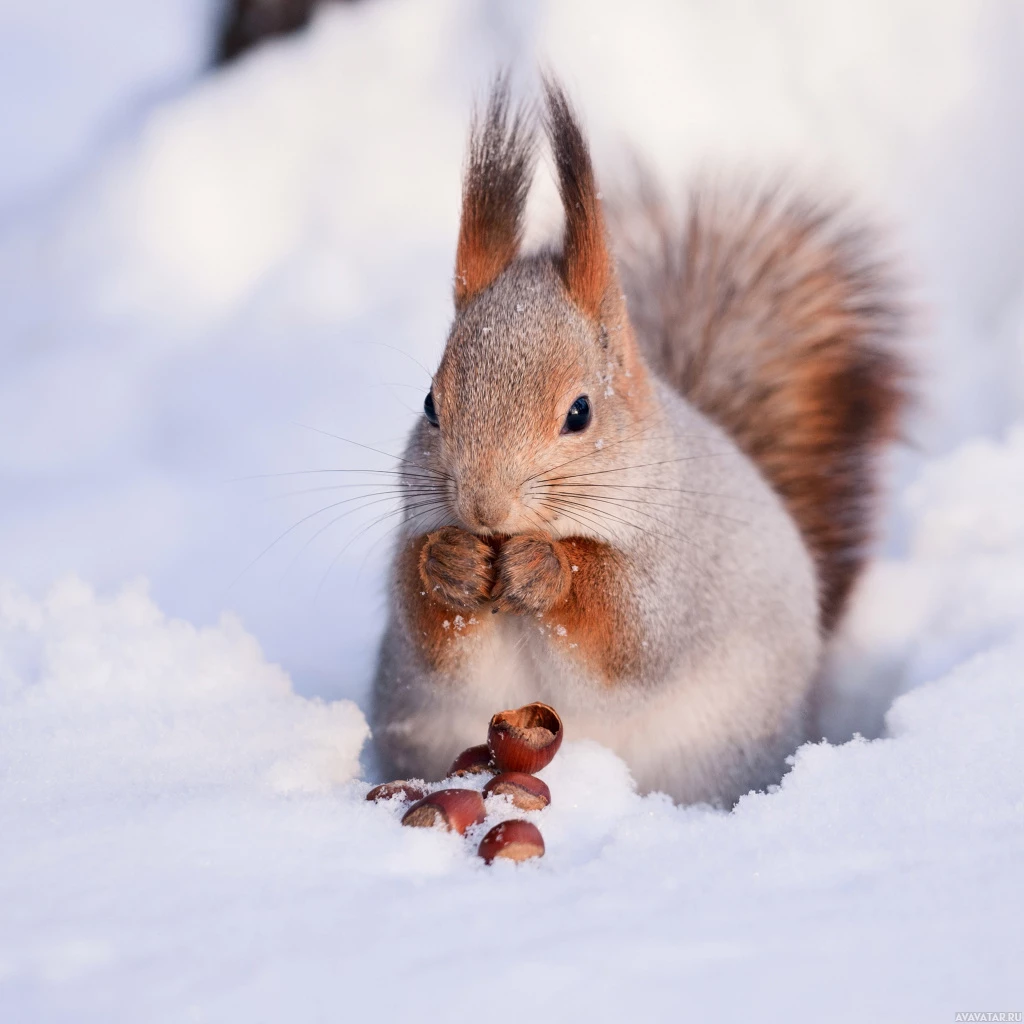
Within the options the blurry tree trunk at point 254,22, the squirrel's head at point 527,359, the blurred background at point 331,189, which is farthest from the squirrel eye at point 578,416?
the blurry tree trunk at point 254,22

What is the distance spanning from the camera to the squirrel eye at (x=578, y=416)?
1.54 metres

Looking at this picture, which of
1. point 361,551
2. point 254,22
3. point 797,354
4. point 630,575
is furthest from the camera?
point 254,22

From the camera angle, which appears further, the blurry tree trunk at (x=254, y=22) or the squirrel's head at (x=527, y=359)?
the blurry tree trunk at (x=254, y=22)

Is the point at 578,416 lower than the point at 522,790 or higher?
higher

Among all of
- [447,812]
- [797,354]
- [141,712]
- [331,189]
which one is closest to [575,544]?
[447,812]

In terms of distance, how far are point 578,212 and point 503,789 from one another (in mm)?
777

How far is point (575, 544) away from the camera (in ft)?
5.27

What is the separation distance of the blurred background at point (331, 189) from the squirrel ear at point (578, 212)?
991 millimetres

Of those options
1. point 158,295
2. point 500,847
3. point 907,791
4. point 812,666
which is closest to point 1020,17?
point 812,666

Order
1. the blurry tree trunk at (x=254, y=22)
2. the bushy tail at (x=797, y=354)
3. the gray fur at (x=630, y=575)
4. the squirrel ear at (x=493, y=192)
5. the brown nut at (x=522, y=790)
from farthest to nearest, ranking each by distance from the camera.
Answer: the blurry tree trunk at (x=254, y=22)
the bushy tail at (x=797, y=354)
the squirrel ear at (x=493, y=192)
the gray fur at (x=630, y=575)
the brown nut at (x=522, y=790)

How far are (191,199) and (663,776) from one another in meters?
2.17

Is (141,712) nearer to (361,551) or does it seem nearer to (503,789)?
(503,789)

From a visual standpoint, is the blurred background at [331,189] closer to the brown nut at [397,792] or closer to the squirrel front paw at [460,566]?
the squirrel front paw at [460,566]

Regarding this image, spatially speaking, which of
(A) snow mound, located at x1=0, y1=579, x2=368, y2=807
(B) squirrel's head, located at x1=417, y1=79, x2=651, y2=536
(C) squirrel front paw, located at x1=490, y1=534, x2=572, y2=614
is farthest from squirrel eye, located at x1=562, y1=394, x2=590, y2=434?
(A) snow mound, located at x1=0, y1=579, x2=368, y2=807
